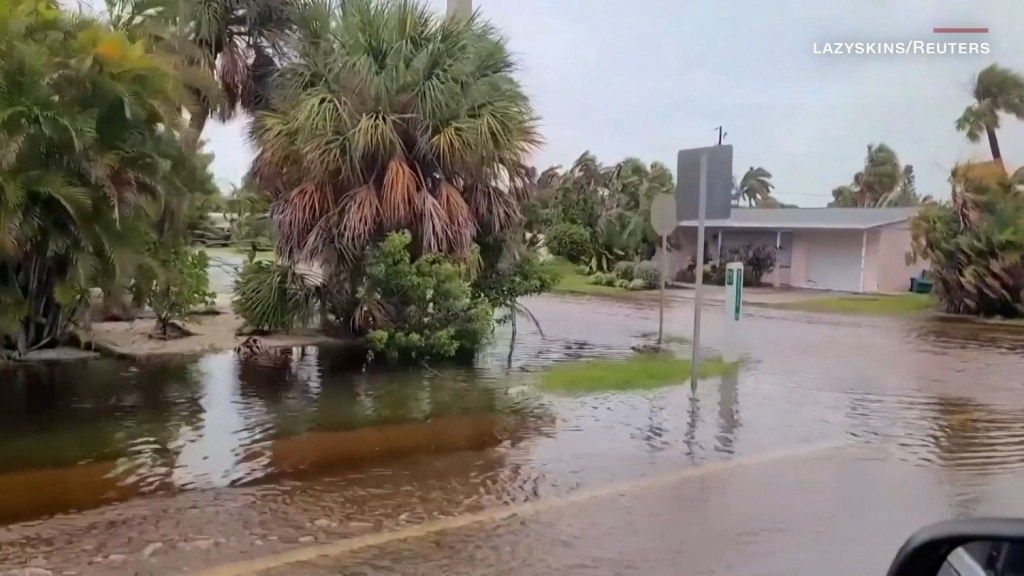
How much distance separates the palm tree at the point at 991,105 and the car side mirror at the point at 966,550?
21943mm

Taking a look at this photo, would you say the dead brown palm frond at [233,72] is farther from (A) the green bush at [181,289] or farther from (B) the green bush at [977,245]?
(B) the green bush at [977,245]

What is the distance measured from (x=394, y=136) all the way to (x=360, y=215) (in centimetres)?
104

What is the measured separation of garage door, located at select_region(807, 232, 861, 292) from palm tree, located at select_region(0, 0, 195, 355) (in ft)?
69.2

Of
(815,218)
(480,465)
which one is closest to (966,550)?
(480,465)

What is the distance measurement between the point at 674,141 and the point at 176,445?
17.2m

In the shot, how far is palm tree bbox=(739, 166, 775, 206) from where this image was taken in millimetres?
27344

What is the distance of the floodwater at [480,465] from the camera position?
500 cm

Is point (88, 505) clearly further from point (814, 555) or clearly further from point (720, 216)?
point (720, 216)

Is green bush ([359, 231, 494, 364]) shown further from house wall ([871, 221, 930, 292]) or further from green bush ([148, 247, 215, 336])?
house wall ([871, 221, 930, 292])

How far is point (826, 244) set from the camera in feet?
86.6

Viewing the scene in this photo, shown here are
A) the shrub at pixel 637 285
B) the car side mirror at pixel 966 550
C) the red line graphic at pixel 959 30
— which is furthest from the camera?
the shrub at pixel 637 285

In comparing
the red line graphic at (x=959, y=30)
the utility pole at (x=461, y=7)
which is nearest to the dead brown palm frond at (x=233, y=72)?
the utility pole at (x=461, y=7)

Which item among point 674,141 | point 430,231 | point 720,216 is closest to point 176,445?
point 430,231

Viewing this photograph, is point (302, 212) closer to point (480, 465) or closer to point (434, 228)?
point (434, 228)
